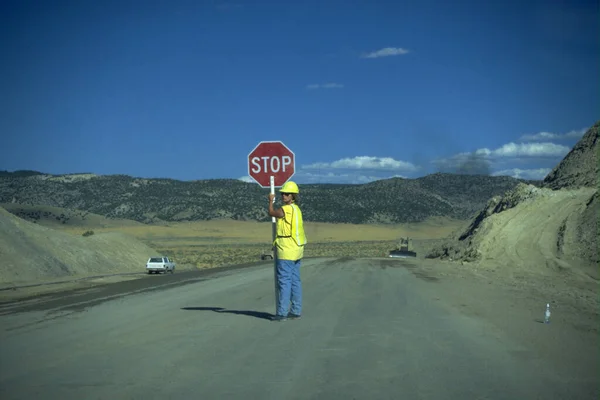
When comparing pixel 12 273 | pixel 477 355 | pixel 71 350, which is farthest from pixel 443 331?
pixel 12 273

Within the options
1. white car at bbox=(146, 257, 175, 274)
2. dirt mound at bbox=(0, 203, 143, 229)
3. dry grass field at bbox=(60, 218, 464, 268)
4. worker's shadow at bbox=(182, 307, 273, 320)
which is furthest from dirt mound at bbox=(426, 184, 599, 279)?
dirt mound at bbox=(0, 203, 143, 229)

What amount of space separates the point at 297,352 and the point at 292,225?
3183 millimetres

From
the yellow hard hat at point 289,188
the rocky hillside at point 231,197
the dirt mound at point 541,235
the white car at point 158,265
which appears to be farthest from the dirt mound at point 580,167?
the rocky hillside at point 231,197

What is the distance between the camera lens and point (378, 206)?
6663 inches

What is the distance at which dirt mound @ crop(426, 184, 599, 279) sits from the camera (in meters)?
29.2

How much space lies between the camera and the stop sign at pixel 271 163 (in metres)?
13.5

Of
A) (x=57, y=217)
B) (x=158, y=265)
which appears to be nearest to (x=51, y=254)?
(x=158, y=265)

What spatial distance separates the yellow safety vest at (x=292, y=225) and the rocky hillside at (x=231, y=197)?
141140 mm

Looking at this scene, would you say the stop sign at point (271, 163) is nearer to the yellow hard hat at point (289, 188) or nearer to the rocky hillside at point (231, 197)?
the yellow hard hat at point (289, 188)

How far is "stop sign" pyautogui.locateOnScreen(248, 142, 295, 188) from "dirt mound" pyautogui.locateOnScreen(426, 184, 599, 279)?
16712 mm

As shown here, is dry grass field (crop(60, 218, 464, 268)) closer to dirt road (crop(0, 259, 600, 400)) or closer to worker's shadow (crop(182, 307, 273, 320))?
worker's shadow (crop(182, 307, 273, 320))

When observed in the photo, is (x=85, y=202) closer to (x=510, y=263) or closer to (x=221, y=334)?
(x=510, y=263)

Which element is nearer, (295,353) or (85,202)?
(295,353)

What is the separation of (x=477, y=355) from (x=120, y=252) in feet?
144
